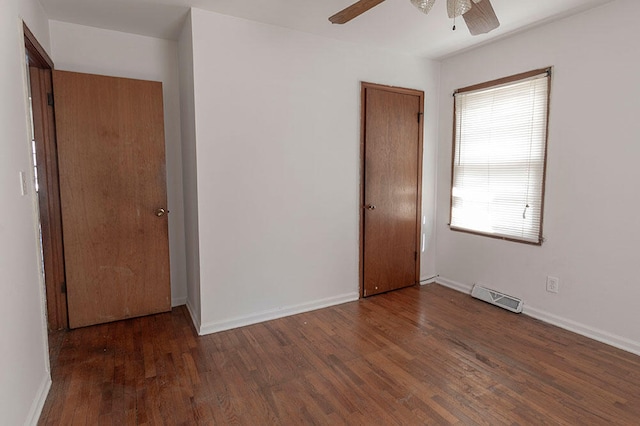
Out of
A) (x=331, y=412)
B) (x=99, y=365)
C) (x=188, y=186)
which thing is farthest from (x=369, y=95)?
(x=99, y=365)

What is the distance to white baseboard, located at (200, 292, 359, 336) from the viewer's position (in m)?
2.81

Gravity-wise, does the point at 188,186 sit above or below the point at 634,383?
above

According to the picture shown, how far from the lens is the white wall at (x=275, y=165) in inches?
107

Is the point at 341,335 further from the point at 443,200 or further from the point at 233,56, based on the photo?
the point at 233,56

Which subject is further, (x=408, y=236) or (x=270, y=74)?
(x=408, y=236)

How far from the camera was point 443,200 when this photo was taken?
395 cm

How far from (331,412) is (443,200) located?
2.73 metres

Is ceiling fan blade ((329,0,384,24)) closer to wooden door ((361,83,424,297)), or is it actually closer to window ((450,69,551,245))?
wooden door ((361,83,424,297))

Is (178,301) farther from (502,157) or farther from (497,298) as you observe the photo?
(502,157)

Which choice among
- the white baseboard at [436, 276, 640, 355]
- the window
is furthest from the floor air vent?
the window

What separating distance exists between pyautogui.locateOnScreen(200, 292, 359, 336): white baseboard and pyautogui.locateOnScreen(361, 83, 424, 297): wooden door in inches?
11.7

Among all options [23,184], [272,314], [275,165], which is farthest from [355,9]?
[272,314]

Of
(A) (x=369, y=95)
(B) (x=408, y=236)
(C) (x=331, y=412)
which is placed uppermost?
(A) (x=369, y=95)

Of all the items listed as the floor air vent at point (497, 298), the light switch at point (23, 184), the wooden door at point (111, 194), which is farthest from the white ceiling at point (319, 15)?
the floor air vent at point (497, 298)
